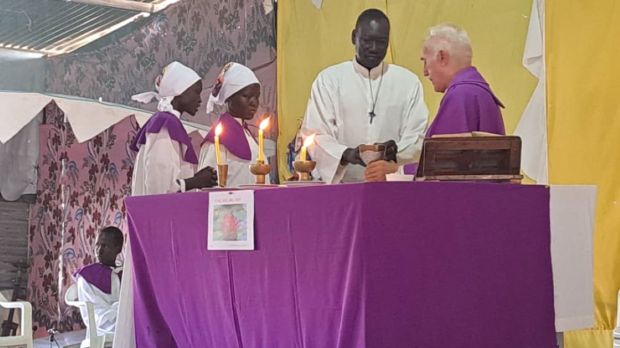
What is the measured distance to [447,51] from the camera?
319 cm

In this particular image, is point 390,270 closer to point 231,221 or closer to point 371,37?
point 231,221

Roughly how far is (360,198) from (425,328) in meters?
0.42

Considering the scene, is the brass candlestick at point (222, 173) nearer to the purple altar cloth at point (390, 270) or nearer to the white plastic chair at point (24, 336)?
the purple altar cloth at point (390, 270)

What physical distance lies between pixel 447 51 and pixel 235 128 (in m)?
1.19

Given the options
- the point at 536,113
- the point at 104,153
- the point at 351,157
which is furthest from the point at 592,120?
the point at 104,153

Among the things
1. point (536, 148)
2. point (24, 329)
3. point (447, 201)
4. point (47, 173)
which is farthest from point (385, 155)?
point (47, 173)

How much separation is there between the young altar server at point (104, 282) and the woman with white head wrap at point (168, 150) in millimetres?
1484

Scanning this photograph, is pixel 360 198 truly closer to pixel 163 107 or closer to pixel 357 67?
pixel 163 107

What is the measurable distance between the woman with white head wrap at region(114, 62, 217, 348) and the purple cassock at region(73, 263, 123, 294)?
1606 millimetres

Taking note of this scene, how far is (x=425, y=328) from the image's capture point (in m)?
2.19

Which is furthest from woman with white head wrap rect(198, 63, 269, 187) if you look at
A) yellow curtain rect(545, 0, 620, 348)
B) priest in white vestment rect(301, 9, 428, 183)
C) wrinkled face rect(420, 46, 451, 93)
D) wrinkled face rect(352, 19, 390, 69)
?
yellow curtain rect(545, 0, 620, 348)

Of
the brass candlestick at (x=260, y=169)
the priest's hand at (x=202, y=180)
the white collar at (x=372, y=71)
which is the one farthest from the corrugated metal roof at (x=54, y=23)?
the brass candlestick at (x=260, y=169)

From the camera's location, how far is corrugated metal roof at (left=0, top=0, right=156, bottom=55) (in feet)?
15.2

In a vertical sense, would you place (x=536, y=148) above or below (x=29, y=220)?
above
